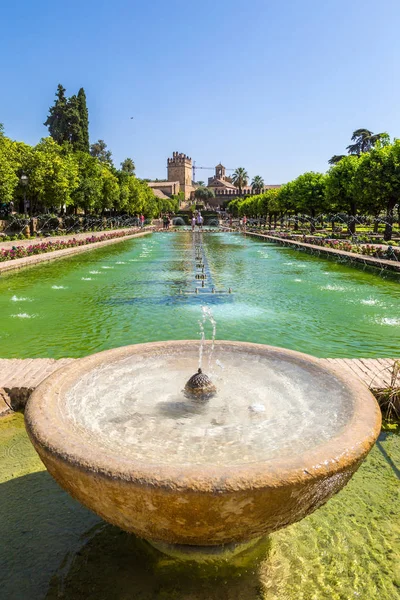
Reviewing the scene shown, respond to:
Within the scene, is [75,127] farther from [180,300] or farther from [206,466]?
[206,466]

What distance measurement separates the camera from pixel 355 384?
280 centimetres

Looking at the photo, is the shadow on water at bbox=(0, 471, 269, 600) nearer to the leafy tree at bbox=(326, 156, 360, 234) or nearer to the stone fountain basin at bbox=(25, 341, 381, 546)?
the stone fountain basin at bbox=(25, 341, 381, 546)

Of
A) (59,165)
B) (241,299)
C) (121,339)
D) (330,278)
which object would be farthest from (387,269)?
(59,165)

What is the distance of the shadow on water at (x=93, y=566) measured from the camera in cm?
225

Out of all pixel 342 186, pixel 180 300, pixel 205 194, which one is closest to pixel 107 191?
pixel 342 186

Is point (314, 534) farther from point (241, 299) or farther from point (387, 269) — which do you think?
point (387, 269)

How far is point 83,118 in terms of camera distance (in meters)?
Result: 53.6

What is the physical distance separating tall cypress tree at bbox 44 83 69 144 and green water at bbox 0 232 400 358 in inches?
1637

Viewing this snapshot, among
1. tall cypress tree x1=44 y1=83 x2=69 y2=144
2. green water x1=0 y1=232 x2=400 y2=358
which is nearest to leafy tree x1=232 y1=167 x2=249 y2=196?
tall cypress tree x1=44 y1=83 x2=69 y2=144

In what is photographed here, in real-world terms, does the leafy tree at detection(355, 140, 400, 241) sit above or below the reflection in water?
above

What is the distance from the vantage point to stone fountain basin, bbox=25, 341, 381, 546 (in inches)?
66.8

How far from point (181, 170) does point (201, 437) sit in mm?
123698

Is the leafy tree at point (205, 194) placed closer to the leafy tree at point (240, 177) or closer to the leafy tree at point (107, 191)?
the leafy tree at point (240, 177)

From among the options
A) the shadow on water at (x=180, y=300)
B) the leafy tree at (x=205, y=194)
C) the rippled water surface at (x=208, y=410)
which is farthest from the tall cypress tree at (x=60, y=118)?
the leafy tree at (x=205, y=194)
